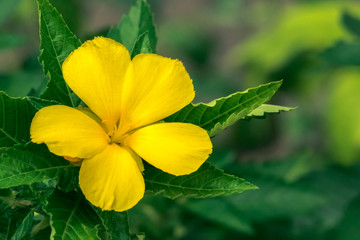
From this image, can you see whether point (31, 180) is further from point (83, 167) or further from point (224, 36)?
point (224, 36)

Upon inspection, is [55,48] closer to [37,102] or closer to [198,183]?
[37,102]

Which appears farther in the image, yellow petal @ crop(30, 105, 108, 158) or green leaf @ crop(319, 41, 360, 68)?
green leaf @ crop(319, 41, 360, 68)

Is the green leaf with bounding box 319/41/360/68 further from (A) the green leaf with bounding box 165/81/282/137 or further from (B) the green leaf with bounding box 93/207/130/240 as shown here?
(B) the green leaf with bounding box 93/207/130/240

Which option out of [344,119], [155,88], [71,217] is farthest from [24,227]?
[344,119]

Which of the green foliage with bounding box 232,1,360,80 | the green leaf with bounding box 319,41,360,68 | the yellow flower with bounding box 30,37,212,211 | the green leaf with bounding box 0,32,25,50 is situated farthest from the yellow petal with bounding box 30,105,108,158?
the green foliage with bounding box 232,1,360,80

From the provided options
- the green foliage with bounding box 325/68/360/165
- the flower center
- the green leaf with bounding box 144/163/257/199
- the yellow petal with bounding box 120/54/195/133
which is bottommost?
the green foliage with bounding box 325/68/360/165

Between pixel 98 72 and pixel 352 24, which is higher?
pixel 98 72

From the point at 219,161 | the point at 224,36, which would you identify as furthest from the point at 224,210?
the point at 224,36
